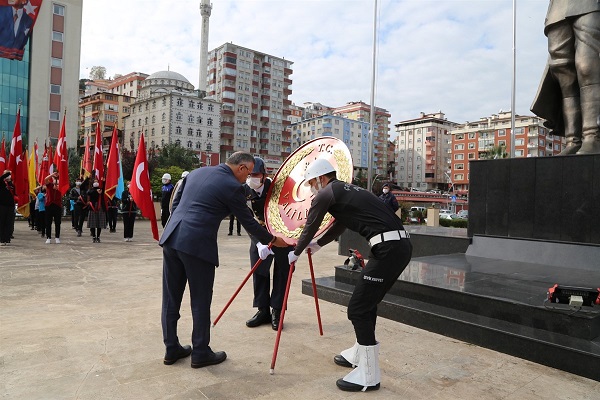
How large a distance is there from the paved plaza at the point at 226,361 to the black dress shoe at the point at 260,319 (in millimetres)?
80

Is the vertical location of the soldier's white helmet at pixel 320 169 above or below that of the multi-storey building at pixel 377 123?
below

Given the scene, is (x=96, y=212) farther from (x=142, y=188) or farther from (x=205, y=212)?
(x=205, y=212)

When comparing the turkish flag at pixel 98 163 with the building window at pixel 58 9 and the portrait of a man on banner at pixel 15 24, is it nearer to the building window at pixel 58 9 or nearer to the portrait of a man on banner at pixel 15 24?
the portrait of a man on banner at pixel 15 24

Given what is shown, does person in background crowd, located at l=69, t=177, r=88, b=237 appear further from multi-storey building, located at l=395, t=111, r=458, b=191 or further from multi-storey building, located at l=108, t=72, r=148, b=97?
multi-storey building, located at l=395, t=111, r=458, b=191

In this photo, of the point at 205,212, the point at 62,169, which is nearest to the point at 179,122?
the point at 62,169

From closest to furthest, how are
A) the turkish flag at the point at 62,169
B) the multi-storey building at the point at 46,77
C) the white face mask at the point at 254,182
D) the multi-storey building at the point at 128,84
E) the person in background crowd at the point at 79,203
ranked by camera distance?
the white face mask at the point at 254,182
the turkish flag at the point at 62,169
the person in background crowd at the point at 79,203
the multi-storey building at the point at 46,77
the multi-storey building at the point at 128,84

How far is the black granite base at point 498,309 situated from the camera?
3641 mm

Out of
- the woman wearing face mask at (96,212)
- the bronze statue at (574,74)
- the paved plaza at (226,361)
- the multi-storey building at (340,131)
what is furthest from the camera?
the multi-storey building at (340,131)

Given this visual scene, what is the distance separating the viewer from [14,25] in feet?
37.3

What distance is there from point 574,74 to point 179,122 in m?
64.7

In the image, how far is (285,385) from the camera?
319cm

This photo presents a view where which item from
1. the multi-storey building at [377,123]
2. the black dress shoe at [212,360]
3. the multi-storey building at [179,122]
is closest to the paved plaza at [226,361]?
the black dress shoe at [212,360]

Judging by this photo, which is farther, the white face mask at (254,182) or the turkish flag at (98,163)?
the turkish flag at (98,163)

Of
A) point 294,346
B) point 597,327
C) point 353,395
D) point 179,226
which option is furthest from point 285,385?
point 597,327
